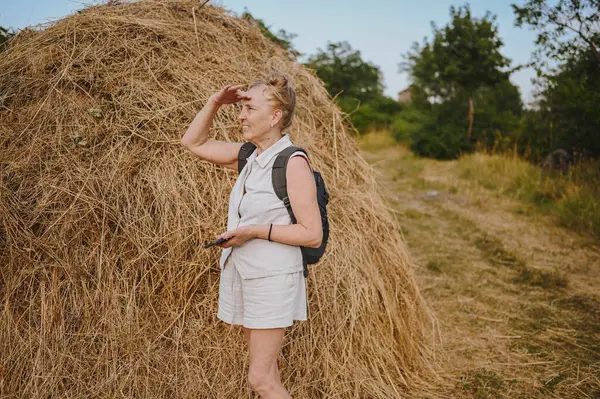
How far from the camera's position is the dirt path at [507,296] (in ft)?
12.5

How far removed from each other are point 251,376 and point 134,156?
187 centimetres

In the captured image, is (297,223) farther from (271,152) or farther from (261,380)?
(261,380)

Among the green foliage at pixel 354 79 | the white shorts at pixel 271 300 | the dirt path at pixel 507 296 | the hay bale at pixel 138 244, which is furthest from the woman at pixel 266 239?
the green foliage at pixel 354 79

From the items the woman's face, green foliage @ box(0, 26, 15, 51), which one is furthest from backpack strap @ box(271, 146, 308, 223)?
green foliage @ box(0, 26, 15, 51)

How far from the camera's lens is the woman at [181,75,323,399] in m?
1.98

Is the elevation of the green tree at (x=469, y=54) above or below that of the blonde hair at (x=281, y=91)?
above

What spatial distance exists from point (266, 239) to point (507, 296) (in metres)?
4.43

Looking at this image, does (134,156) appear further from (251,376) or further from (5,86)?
(251,376)

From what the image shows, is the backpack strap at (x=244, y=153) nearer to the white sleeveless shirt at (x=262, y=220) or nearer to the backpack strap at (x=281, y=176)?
the white sleeveless shirt at (x=262, y=220)

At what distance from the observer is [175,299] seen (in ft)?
10.0

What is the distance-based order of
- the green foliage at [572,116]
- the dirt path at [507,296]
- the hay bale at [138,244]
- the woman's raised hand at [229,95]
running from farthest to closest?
the green foliage at [572,116], the dirt path at [507,296], the hay bale at [138,244], the woman's raised hand at [229,95]

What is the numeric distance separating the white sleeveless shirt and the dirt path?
2.05m

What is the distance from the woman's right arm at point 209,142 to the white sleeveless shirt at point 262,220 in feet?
1.02

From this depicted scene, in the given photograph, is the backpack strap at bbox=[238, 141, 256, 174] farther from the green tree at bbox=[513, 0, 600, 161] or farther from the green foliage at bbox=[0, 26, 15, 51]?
the green tree at bbox=[513, 0, 600, 161]
